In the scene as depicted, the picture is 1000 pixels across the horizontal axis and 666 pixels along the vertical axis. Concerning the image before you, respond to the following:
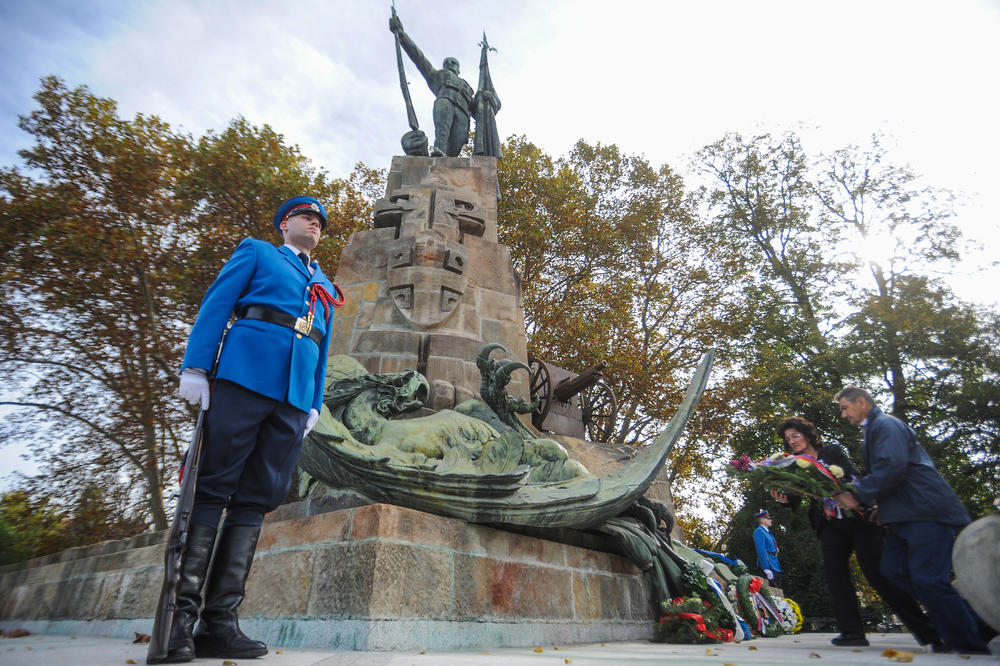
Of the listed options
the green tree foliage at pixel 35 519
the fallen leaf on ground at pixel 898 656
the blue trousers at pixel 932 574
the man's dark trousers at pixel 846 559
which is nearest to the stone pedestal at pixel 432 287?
the man's dark trousers at pixel 846 559

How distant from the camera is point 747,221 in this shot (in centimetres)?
1888

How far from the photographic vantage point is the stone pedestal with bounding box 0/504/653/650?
9.20 ft

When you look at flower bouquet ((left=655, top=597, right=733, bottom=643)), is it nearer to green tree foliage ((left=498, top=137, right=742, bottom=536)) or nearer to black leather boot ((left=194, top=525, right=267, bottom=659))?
black leather boot ((left=194, top=525, right=267, bottom=659))

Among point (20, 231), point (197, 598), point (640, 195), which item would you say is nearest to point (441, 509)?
point (197, 598)

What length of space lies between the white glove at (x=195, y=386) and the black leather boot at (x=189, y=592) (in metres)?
0.47

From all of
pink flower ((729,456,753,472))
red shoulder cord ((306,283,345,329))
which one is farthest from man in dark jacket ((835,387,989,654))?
red shoulder cord ((306,283,345,329))

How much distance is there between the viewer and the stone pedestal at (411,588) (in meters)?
2.80

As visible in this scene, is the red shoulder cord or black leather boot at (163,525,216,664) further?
the red shoulder cord

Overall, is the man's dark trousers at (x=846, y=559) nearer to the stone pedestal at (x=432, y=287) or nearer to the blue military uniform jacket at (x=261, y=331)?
the stone pedestal at (x=432, y=287)

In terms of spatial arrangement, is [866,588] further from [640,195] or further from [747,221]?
[640,195]

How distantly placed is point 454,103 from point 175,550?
841cm

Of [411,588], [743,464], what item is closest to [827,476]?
[743,464]

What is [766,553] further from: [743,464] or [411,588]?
[411,588]

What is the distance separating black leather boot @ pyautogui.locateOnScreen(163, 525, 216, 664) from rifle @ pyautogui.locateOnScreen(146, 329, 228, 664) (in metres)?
0.03
